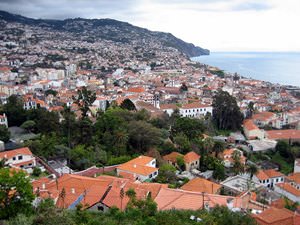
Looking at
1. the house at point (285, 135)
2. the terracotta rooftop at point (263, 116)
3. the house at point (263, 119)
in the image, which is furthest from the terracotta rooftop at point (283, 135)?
the terracotta rooftop at point (263, 116)

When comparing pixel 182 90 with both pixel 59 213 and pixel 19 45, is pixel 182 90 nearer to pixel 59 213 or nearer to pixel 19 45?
pixel 59 213

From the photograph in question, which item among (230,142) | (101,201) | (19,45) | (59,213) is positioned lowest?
(230,142)

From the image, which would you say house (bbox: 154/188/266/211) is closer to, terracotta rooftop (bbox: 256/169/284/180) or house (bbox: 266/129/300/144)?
terracotta rooftop (bbox: 256/169/284/180)

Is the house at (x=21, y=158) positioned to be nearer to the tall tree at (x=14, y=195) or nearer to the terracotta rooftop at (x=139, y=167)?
the terracotta rooftop at (x=139, y=167)

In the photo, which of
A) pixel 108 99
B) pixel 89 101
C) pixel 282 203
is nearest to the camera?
pixel 282 203

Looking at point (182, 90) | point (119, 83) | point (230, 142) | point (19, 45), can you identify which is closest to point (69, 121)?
point (230, 142)

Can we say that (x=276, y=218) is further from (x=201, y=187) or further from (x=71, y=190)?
Answer: (x=71, y=190)
